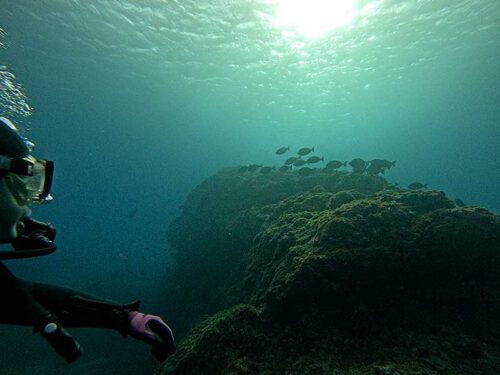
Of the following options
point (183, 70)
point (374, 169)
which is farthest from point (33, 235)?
point (183, 70)

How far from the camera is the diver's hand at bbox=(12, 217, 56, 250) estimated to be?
207 cm

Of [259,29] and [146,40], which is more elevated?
[259,29]

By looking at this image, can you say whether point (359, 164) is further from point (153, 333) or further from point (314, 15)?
point (314, 15)

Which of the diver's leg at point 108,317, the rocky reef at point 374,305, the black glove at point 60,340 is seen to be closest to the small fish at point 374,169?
the rocky reef at point 374,305

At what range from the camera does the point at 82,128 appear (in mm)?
51625

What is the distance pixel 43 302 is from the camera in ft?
6.36

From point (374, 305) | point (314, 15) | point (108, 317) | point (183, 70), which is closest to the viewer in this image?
point (108, 317)

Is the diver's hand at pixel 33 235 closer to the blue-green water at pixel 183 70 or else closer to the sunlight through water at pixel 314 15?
the blue-green water at pixel 183 70

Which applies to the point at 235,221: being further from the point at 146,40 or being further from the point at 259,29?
the point at 146,40

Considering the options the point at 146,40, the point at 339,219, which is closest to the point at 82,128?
the point at 146,40

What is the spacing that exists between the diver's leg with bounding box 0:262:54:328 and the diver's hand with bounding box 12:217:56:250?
42 centimetres

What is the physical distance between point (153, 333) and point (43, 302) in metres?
0.92

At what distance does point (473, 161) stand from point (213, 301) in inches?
6278

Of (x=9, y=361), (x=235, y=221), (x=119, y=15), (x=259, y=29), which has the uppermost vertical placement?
(x=259, y=29)
